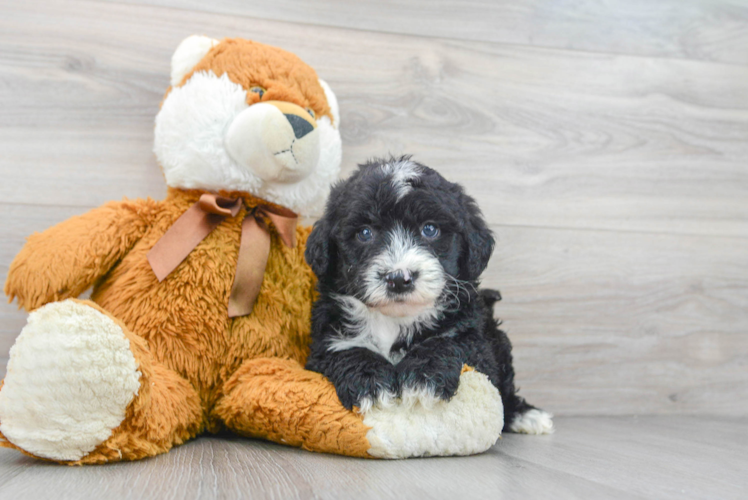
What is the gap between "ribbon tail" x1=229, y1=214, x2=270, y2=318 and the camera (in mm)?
1453

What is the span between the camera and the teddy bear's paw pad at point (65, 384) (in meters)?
1.07

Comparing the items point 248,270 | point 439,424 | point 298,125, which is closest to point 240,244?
point 248,270

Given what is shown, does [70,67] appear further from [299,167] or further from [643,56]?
[643,56]

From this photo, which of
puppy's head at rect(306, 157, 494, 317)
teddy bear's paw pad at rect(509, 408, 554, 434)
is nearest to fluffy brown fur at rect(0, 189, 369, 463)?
puppy's head at rect(306, 157, 494, 317)

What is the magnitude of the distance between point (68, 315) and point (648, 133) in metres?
2.00

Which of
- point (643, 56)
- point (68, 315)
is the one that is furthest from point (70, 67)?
point (643, 56)

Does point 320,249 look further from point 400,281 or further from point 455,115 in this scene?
point 455,115

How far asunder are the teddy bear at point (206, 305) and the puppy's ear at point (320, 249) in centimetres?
17

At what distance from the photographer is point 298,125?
1453 mm

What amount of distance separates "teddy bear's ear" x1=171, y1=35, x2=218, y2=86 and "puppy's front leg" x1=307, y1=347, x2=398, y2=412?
0.87 meters

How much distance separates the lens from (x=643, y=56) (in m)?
2.18

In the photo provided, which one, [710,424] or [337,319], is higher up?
[337,319]

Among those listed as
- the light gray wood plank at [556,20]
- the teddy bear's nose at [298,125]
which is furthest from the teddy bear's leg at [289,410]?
the light gray wood plank at [556,20]

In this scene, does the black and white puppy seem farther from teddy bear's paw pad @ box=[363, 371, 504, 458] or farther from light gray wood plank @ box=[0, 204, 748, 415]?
light gray wood plank @ box=[0, 204, 748, 415]
